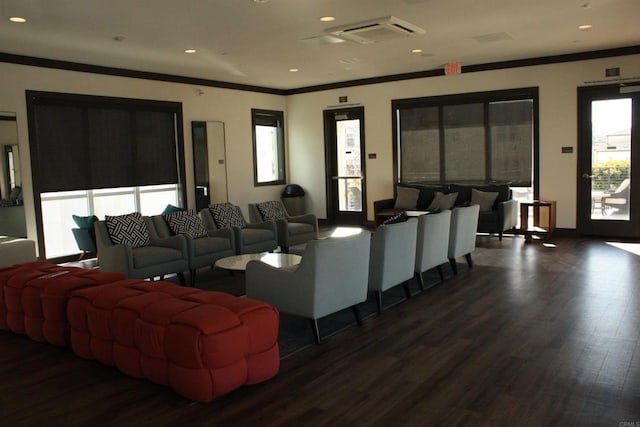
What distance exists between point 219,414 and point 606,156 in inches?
317

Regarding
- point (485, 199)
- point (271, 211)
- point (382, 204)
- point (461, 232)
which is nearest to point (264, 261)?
point (461, 232)

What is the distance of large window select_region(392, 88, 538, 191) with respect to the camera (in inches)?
377

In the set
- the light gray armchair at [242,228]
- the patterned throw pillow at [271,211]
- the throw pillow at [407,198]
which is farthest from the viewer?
the throw pillow at [407,198]

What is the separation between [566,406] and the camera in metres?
3.12

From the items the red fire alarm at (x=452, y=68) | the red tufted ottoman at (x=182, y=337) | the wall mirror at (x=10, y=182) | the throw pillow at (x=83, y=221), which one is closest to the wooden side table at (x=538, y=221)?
the red fire alarm at (x=452, y=68)

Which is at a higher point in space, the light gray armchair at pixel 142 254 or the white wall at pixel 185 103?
the white wall at pixel 185 103

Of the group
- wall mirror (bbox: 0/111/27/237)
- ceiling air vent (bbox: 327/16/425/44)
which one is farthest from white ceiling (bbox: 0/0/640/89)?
wall mirror (bbox: 0/111/27/237)

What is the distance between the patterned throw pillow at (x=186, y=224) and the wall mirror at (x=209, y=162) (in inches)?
120

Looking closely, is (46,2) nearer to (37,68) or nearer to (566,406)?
(37,68)

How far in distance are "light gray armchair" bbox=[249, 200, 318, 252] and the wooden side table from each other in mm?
3564

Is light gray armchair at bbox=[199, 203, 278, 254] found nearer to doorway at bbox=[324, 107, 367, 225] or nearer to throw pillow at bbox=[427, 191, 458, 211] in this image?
throw pillow at bbox=[427, 191, 458, 211]

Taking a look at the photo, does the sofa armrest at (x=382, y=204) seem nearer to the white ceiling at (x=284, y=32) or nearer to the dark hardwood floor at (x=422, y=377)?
the white ceiling at (x=284, y=32)

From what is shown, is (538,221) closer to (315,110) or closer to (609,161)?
→ (609,161)

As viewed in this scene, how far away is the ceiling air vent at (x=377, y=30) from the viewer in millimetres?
6199
